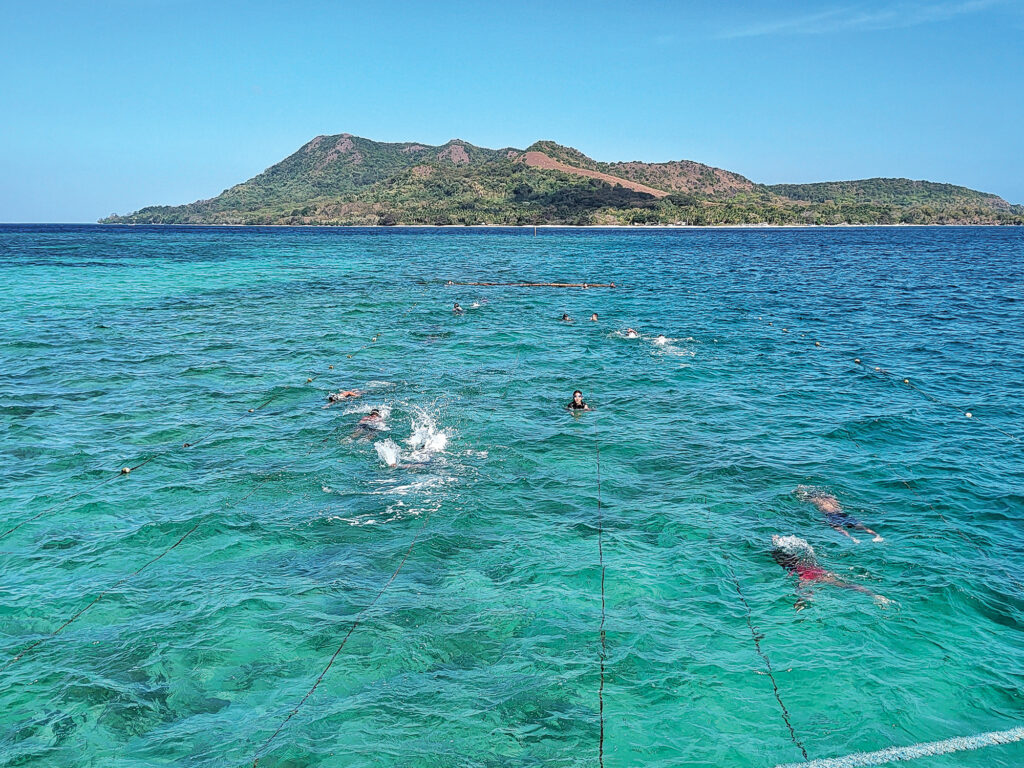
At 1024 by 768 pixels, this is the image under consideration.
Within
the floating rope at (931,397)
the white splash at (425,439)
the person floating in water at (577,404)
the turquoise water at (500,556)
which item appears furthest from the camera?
the person floating in water at (577,404)

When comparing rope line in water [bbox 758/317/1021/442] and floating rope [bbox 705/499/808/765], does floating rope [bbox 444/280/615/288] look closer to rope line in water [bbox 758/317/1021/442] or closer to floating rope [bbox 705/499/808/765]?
rope line in water [bbox 758/317/1021/442]

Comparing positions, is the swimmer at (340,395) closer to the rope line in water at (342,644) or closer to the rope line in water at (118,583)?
the rope line in water at (118,583)

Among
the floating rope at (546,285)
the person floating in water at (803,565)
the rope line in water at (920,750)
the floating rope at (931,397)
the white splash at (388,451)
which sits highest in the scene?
the floating rope at (546,285)

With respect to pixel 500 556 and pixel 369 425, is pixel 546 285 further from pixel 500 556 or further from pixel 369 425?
pixel 500 556

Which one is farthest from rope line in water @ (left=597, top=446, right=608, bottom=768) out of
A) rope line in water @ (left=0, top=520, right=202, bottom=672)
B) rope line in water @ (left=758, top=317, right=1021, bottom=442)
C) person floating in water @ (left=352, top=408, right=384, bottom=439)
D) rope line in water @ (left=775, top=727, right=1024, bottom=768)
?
rope line in water @ (left=758, top=317, right=1021, bottom=442)

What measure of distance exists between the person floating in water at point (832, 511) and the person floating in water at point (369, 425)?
12206 millimetres

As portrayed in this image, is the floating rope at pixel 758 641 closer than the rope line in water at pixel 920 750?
No

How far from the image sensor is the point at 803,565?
13.4 metres

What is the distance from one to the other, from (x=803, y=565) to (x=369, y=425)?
43.2ft

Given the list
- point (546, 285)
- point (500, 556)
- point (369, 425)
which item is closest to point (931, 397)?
point (500, 556)

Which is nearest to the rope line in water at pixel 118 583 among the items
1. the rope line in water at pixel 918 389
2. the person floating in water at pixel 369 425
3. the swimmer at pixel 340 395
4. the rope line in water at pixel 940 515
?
the person floating in water at pixel 369 425

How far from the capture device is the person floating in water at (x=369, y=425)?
2077 centimetres

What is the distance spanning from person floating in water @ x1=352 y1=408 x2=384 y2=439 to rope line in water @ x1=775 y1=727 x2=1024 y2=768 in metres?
14.8

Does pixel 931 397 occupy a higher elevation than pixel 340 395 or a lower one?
lower
